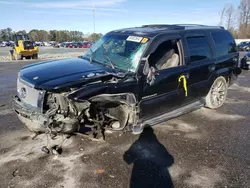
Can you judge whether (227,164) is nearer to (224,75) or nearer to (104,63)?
(104,63)

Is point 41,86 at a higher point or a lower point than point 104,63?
lower

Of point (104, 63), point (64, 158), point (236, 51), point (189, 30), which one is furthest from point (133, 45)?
point (236, 51)

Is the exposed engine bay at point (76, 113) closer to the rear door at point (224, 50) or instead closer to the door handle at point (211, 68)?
the door handle at point (211, 68)

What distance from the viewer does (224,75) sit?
5930 millimetres

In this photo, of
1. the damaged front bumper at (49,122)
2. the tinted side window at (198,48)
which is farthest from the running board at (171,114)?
the damaged front bumper at (49,122)

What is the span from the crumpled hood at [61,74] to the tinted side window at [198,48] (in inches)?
74.2

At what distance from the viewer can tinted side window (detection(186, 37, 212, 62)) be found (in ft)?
15.6

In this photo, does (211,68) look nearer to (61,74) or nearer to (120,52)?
(120,52)

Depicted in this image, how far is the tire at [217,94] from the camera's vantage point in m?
5.74

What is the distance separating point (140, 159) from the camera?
143 inches

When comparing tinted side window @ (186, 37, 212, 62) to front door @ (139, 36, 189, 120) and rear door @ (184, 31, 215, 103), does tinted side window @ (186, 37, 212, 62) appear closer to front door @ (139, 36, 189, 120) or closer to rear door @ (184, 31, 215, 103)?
rear door @ (184, 31, 215, 103)

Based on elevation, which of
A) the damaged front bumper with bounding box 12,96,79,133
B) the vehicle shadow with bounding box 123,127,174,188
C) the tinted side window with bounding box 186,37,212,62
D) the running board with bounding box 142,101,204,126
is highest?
the tinted side window with bounding box 186,37,212,62

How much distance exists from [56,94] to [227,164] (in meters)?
2.77

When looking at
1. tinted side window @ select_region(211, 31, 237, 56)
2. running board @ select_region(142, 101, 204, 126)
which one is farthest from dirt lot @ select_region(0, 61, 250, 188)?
tinted side window @ select_region(211, 31, 237, 56)
